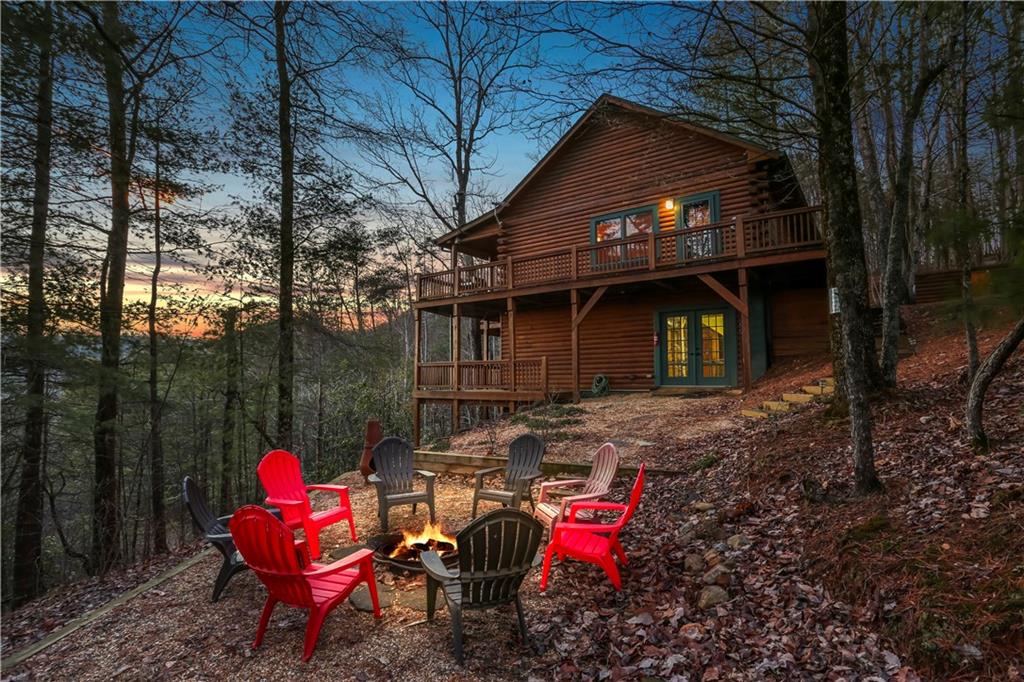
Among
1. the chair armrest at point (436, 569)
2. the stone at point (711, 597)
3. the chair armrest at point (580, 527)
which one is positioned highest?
the chair armrest at point (580, 527)

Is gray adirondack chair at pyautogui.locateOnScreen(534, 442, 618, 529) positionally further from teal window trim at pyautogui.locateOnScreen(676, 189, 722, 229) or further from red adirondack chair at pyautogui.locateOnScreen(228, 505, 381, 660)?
teal window trim at pyautogui.locateOnScreen(676, 189, 722, 229)

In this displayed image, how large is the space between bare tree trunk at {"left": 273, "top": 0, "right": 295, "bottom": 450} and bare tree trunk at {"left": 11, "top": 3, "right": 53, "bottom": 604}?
3.67 m

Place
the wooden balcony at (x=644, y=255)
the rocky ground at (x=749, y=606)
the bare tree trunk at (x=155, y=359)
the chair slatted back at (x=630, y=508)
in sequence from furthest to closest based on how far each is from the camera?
the wooden balcony at (x=644, y=255) < the bare tree trunk at (x=155, y=359) < the chair slatted back at (x=630, y=508) < the rocky ground at (x=749, y=606)

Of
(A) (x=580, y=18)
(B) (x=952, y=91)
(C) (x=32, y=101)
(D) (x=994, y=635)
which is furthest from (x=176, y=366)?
(B) (x=952, y=91)

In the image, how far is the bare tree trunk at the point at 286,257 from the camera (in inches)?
377

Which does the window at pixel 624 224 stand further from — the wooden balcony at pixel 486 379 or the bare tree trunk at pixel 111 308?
the bare tree trunk at pixel 111 308

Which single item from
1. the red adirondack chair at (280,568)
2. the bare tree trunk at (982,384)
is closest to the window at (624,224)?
the bare tree trunk at (982,384)

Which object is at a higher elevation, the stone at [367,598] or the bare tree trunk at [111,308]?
the bare tree trunk at [111,308]

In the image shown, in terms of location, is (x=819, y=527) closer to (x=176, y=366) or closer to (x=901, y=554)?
(x=901, y=554)

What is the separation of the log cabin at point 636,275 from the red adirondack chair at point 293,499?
27.3 ft

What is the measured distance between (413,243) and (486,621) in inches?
912

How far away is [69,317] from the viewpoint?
5.16m

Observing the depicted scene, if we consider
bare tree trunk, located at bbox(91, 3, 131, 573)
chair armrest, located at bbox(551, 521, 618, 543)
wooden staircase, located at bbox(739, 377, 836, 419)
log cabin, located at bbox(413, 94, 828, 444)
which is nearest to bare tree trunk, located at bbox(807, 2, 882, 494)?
chair armrest, located at bbox(551, 521, 618, 543)

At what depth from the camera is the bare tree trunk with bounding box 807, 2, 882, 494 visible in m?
3.96
